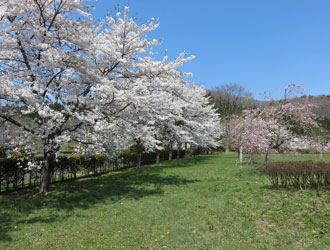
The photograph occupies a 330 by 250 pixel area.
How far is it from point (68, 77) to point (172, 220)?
6.43 m

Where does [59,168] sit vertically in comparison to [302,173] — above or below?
below

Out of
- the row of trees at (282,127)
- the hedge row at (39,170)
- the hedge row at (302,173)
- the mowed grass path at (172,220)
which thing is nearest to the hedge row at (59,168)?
the hedge row at (39,170)

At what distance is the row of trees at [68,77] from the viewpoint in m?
8.36

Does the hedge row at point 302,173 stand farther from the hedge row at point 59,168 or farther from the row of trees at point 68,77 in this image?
the hedge row at point 59,168

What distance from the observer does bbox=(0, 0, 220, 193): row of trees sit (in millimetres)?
8359

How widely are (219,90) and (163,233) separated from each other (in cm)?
5608

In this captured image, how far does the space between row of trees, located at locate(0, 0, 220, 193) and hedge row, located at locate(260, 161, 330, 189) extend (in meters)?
5.29

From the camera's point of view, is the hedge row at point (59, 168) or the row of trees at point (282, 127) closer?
the hedge row at point (59, 168)

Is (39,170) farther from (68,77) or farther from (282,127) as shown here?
(282,127)

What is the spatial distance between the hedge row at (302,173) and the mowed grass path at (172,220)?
495 millimetres

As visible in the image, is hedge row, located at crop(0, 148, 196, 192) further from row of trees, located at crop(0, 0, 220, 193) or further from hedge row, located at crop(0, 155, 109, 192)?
row of trees, located at crop(0, 0, 220, 193)

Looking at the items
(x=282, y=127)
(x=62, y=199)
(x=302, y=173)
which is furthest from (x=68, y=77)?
(x=282, y=127)

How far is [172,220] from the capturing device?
22.4 ft

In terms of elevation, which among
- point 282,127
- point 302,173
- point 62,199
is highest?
point 282,127
